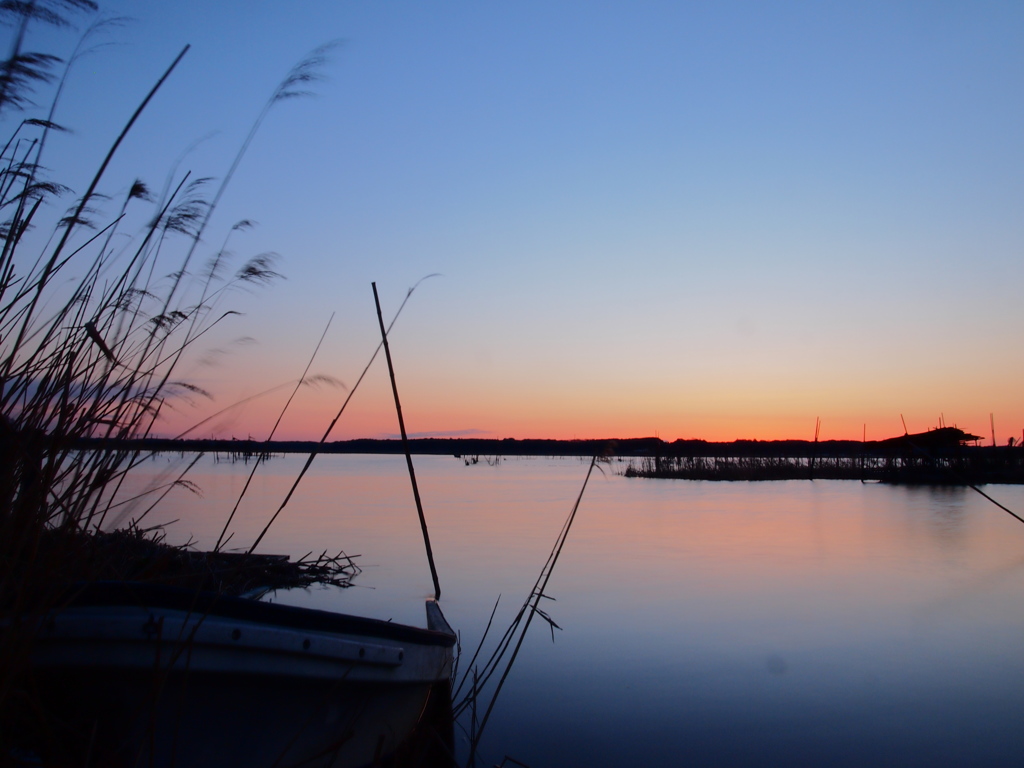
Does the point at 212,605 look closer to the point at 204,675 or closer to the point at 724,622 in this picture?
the point at 204,675

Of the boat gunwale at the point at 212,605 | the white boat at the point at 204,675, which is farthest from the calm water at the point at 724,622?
the boat gunwale at the point at 212,605

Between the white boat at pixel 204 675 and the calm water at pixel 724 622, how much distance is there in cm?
139

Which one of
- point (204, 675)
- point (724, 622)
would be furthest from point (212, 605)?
point (724, 622)

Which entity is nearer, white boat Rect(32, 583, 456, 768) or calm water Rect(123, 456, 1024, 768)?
white boat Rect(32, 583, 456, 768)

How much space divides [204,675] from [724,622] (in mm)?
4388

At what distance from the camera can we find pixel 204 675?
161 centimetres

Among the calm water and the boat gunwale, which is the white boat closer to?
the boat gunwale

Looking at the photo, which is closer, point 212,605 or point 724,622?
point 212,605

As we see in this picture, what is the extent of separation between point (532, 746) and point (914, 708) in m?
1.93

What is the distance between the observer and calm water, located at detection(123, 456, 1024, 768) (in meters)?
3.25

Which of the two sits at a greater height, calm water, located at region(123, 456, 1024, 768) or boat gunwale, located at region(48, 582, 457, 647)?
boat gunwale, located at region(48, 582, 457, 647)

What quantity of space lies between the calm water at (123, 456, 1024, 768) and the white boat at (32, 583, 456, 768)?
139 cm

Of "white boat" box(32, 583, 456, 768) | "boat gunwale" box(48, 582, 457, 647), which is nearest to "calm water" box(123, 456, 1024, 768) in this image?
"white boat" box(32, 583, 456, 768)

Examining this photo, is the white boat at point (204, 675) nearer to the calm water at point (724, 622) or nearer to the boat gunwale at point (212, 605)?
the boat gunwale at point (212, 605)
